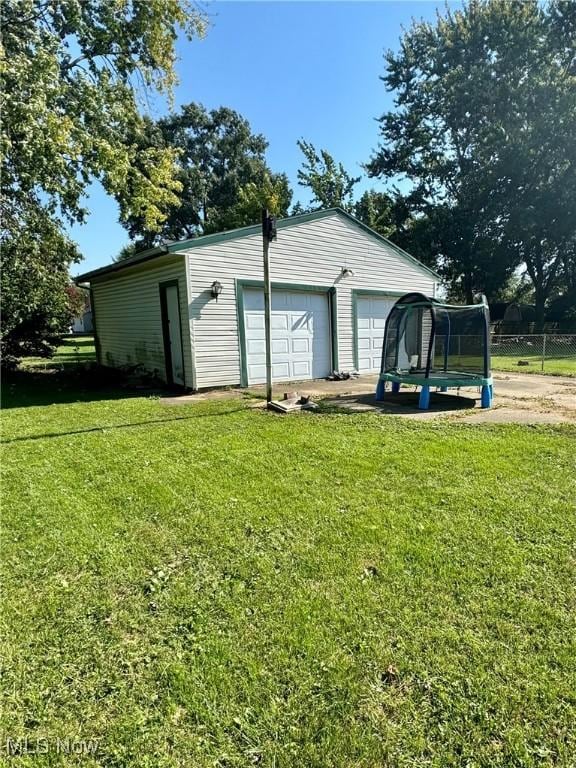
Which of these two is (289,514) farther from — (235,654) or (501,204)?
(501,204)

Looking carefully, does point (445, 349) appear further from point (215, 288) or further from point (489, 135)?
point (489, 135)

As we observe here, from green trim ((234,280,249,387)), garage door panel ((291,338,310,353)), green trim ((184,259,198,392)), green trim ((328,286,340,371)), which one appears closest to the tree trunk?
green trim ((328,286,340,371))

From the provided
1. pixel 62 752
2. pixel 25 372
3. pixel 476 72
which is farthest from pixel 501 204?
pixel 62 752

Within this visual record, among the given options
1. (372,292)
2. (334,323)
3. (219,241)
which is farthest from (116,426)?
(372,292)

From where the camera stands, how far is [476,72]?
26094mm

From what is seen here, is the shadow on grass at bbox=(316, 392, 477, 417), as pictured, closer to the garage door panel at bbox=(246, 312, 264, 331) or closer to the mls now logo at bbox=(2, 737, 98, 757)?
the garage door panel at bbox=(246, 312, 264, 331)

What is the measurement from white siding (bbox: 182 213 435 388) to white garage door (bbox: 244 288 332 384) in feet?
1.14

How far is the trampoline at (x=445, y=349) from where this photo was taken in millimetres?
6672

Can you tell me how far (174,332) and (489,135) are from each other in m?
26.0

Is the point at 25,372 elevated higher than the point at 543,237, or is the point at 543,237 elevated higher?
the point at 543,237

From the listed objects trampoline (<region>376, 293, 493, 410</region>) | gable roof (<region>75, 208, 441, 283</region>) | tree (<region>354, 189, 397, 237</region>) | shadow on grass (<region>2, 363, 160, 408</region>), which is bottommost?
shadow on grass (<region>2, 363, 160, 408</region>)

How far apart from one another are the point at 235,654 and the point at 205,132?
36039 millimetres

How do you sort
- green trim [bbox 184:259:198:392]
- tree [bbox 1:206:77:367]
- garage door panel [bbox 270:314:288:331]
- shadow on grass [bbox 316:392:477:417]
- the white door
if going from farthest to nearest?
garage door panel [bbox 270:314:288:331], tree [bbox 1:206:77:367], the white door, green trim [bbox 184:259:198:392], shadow on grass [bbox 316:392:477:417]

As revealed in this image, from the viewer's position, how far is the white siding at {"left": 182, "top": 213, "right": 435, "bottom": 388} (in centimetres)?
834
